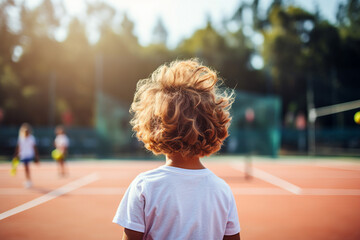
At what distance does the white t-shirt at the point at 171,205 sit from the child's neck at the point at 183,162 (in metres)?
0.04

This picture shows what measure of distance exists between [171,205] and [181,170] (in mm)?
148

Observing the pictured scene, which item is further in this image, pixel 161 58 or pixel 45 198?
pixel 161 58

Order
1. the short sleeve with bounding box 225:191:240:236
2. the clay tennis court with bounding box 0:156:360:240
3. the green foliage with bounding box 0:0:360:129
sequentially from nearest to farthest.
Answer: the short sleeve with bounding box 225:191:240:236, the clay tennis court with bounding box 0:156:360:240, the green foliage with bounding box 0:0:360:129

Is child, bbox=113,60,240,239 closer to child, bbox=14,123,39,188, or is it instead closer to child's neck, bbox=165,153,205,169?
child's neck, bbox=165,153,205,169

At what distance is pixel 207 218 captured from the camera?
48.9 inches

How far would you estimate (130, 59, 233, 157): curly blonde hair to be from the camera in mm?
1271

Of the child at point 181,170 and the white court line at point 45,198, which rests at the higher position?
the child at point 181,170

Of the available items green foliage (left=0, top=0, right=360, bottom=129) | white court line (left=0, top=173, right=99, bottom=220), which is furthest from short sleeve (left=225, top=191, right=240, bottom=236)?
green foliage (left=0, top=0, right=360, bottom=129)

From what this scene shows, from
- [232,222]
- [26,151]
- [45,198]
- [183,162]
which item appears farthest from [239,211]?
[26,151]

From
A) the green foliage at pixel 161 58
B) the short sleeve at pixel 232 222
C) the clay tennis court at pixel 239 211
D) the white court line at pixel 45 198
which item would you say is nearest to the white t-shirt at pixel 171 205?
the short sleeve at pixel 232 222

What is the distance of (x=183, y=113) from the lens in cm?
127

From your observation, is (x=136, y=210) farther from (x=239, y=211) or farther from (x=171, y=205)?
(x=239, y=211)

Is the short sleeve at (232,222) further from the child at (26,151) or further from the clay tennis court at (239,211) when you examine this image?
the child at (26,151)

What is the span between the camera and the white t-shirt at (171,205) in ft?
3.91
